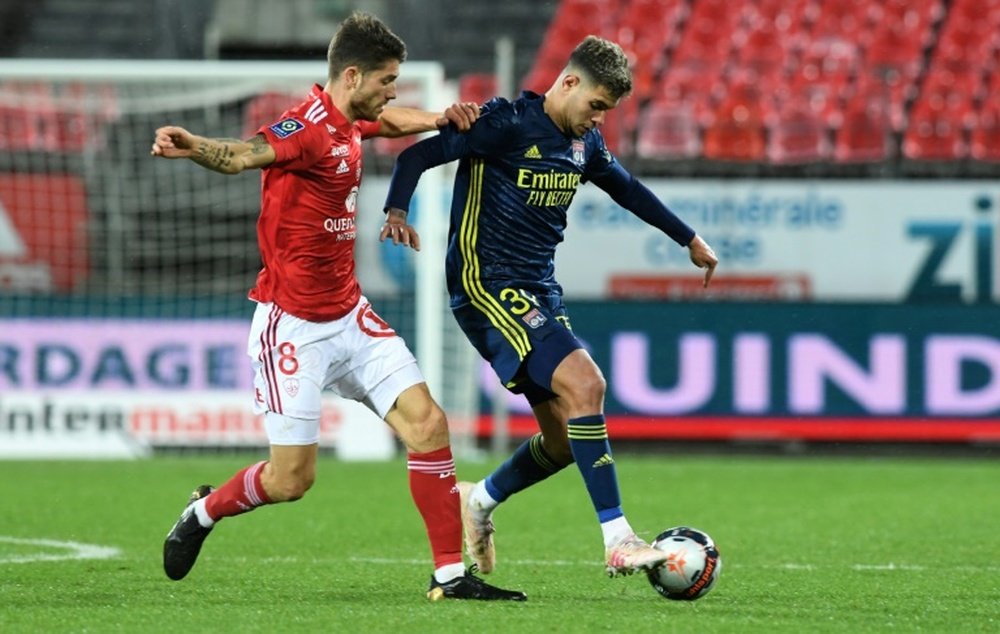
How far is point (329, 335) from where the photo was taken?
626cm

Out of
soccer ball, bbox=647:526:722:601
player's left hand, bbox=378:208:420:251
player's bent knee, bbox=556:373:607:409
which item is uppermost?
player's left hand, bbox=378:208:420:251

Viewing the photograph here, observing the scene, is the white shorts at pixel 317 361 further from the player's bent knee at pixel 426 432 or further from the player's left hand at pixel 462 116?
the player's left hand at pixel 462 116

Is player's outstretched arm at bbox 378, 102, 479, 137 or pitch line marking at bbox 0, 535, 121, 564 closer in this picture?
player's outstretched arm at bbox 378, 102, 479, 137

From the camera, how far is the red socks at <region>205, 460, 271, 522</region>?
20.6ft

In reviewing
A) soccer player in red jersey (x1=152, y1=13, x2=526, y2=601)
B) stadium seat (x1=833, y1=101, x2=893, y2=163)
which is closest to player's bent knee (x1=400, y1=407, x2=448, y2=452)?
soccer player in red jersey (x1=152, y1=13, x2=526, y2=601)

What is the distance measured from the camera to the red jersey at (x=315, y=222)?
6.10 metres

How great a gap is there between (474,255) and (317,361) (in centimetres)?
72

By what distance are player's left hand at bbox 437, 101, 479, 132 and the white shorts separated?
756 millimetres

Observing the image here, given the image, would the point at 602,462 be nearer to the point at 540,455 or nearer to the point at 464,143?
the point at 540,455

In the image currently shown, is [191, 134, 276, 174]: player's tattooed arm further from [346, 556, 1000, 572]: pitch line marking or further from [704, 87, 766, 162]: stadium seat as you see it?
[704, 87, 766, 162]: stadium seat

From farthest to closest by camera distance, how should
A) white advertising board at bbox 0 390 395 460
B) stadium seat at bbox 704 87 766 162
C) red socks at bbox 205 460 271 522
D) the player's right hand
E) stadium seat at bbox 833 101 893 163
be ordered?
stadium seat at bbox 704 87 766 162
stadium seat at bbox 833 101 893 163
white advertising board at bbox 0 390 395 460
red socks at bbox 205 460 271 522
the player's right hand

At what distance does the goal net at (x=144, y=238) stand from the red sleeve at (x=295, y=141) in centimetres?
681

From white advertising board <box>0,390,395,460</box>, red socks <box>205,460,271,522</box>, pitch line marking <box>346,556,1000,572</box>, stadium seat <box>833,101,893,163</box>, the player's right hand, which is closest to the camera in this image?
the player's right hand

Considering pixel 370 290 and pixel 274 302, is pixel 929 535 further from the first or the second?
pixel 370 290
